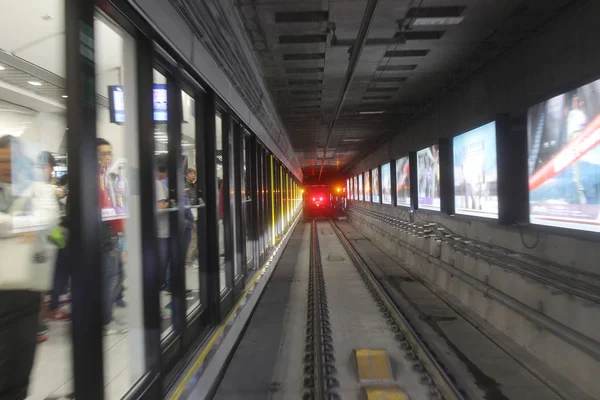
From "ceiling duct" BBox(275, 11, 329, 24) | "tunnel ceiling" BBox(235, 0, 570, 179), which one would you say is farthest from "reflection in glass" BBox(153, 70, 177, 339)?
"ceiling duct" BBox(275, 11, 329, 24)

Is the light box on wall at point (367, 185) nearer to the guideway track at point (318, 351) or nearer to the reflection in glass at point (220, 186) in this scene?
the guideway track at point (318, 351)

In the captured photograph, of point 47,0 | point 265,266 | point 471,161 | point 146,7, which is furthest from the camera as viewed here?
point 265,266

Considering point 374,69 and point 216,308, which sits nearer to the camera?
point 216,308

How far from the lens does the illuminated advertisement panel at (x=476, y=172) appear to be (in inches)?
231

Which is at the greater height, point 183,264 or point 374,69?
point 374,69

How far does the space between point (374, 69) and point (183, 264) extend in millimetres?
5027

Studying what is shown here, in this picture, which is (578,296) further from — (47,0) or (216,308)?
(47,0)

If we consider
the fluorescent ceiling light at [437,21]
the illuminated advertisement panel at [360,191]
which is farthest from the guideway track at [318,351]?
the illuminated advertisement panel at [360,191]

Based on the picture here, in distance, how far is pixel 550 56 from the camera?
439 centimetres

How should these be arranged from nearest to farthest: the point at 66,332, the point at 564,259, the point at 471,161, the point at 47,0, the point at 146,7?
the point at 66,332
the point at 47,0
the point at 146,7
the point at 564,259
the point at 471,161

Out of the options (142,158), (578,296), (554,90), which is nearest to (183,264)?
(142,158)

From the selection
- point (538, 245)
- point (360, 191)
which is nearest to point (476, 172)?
point (538, 245)

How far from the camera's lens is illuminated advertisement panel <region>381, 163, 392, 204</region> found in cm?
1446

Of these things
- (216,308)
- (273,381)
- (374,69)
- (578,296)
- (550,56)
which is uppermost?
(374,69)
